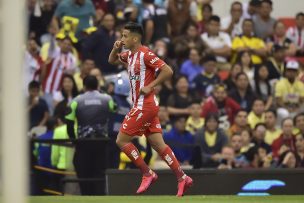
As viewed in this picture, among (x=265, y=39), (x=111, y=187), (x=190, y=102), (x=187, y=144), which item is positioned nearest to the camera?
(x=111, y=187)

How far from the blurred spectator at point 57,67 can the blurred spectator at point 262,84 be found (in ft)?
10.9

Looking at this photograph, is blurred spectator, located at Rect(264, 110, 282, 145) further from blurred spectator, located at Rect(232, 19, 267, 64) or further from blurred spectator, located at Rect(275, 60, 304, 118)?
blurred spectator, located at Rect(232, 19, 267, 64)

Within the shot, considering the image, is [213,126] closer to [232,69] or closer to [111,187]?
[232,69]

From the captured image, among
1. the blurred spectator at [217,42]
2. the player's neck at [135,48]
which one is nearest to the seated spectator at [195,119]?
the blurred spectator at [217,42]

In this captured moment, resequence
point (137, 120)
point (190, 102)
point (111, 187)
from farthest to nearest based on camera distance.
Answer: point (190, 102), point (111, 187), point (137, 120)

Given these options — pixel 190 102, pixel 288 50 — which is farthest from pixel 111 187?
pixel 288 50

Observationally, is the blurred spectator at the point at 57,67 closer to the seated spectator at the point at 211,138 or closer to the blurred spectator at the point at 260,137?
the seated spectator at the point at 211,138

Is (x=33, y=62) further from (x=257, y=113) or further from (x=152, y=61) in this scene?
(x=152, y=61)

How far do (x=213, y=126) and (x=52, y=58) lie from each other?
3638 millimetres

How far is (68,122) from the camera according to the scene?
49.5 ft

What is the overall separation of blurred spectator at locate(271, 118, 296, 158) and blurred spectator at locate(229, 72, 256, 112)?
1666mm

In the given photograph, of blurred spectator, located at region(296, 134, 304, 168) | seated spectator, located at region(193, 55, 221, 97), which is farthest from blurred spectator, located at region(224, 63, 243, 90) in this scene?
blurred spectator, located at region(296, 134, 304, 168)

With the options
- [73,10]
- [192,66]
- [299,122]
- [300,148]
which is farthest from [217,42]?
[300,148]

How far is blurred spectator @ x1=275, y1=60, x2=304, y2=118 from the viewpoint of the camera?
19.6m
